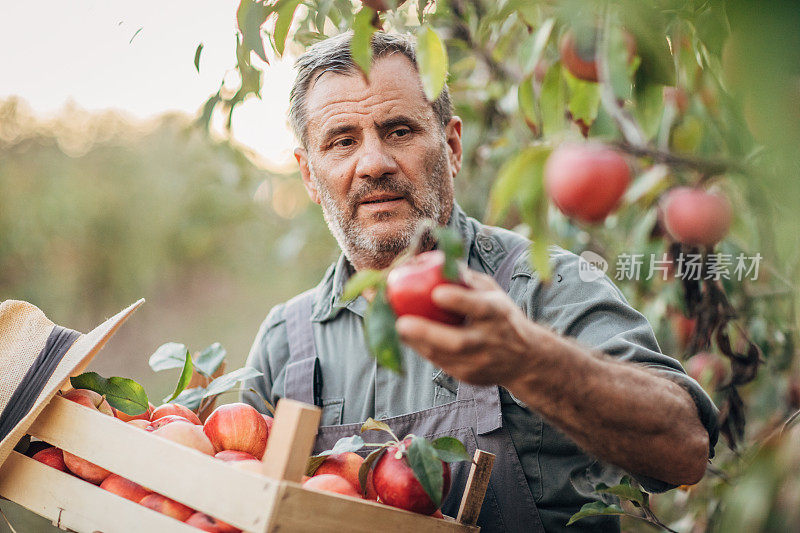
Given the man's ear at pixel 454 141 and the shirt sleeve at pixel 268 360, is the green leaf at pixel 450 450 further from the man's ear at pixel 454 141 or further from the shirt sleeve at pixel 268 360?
the man's ear at pixel 454 141

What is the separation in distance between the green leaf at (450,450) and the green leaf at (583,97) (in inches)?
19.5

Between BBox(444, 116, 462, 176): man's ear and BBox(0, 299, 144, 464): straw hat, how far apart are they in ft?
2.98

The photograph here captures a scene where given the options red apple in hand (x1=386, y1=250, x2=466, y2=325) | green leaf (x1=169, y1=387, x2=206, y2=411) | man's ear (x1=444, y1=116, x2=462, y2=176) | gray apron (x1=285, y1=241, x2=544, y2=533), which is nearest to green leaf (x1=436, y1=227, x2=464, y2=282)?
red apple in hand (x1=386, y1=250, x2=466, y2=325)

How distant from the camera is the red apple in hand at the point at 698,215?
1.13 metres

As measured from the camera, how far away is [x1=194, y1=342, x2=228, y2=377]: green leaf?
4.70ft

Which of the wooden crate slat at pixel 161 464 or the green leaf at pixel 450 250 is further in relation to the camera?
the wooden crate slat at pixel 161 464

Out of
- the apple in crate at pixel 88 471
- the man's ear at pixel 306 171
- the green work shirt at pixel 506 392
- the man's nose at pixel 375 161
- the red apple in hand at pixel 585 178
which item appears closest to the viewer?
the red apple in hand at pixel 585 178

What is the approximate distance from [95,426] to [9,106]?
4893mm

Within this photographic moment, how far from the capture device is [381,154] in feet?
4.99

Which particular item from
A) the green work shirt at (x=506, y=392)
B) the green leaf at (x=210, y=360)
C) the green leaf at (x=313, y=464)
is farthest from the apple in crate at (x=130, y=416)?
the green work shirt at (x=506, y=392)

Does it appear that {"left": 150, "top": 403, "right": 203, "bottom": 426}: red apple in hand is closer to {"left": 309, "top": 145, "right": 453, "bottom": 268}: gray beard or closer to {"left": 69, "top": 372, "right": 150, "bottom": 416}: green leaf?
{"left": 69, "top": 372, "right": 150, "bottom": 416}: green leaf

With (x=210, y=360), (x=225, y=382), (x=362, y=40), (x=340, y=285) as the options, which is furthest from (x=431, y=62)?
(x=340, y=285)

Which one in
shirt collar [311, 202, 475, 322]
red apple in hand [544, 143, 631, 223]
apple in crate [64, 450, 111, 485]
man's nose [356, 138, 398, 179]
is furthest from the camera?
shirt collar [311, 202, 475, 322]

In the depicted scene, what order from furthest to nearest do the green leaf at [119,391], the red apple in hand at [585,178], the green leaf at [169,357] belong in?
the green leaf at [169,357] < the green leaf at [119,391] < the red apple in hand at [585,178]
